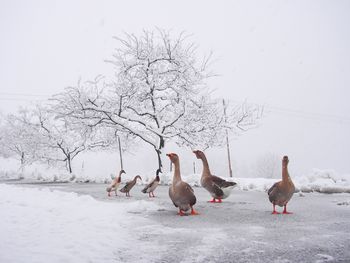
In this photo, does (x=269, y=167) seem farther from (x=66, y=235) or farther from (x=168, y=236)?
(x=66, y=235)

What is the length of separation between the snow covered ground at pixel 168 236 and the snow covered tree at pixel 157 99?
1436 cm

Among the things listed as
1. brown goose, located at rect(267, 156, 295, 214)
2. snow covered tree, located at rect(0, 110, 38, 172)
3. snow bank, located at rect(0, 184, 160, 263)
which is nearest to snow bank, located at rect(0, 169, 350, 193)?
brown goose, located at rect(267, 156, 295, 214)

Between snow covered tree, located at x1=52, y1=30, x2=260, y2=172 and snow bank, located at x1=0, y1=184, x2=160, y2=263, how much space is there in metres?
14.8

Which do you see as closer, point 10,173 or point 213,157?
point 10,173

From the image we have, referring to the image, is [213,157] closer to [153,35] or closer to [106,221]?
[153,35]

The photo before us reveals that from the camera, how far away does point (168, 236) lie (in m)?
4.88

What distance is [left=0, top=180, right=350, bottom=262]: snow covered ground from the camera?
3.58 meters

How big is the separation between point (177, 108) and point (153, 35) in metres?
5.87

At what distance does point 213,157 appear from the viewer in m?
87.3

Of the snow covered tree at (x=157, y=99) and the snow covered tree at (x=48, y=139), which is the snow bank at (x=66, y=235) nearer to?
the snow covered tree at (x=157, y=99)

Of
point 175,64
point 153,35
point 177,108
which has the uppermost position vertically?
point 153,35

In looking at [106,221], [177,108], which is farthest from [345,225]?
[177,108]

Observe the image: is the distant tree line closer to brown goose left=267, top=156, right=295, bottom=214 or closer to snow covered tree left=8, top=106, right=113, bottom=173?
snow covered tree left=8, top=106, right=113, bottom=173

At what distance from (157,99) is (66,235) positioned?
60.6 ft
